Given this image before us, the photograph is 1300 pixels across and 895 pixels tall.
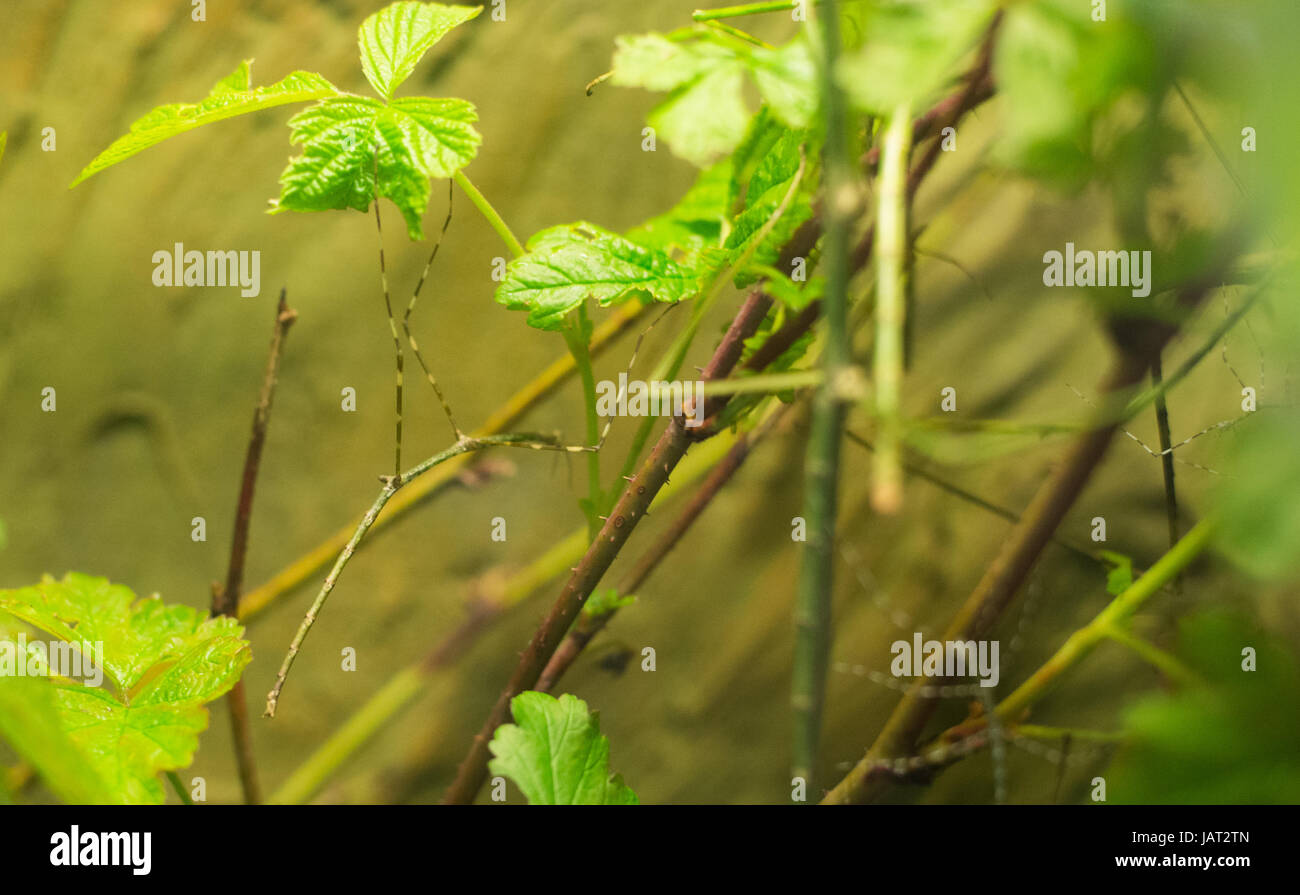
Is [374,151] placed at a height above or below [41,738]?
above

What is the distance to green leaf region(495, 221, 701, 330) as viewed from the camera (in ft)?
1.59

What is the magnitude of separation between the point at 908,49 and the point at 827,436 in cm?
14

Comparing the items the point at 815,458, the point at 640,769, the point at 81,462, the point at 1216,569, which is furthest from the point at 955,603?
the point at 81,462

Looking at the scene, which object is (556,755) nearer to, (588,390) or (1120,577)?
(588,390)

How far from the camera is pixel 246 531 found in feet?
2.39

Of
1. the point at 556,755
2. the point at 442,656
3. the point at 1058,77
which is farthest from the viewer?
the point at 442,656

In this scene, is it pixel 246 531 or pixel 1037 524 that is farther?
pixel 246 531

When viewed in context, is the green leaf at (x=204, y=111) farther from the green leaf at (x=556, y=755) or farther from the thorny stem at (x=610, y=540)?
the green leaf at (x=556, y=755)

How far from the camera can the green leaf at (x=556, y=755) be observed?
0.48 meters

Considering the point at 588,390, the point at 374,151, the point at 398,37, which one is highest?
the point at 398,37

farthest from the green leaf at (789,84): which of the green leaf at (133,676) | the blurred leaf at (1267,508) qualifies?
the green leaf at (133,676)

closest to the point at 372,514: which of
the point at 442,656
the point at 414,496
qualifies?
the point at 414,496

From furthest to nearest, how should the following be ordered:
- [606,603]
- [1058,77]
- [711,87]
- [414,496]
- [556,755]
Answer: [414,496] → [606,603] → [556,755] → [711,87] → [1058,77]
